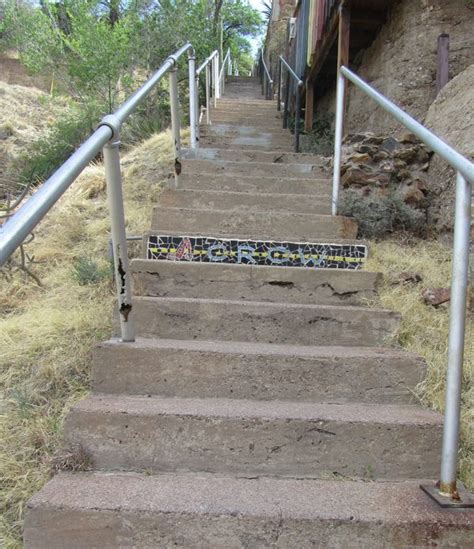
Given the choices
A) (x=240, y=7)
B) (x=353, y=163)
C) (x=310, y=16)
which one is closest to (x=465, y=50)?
(x=353, y=163)

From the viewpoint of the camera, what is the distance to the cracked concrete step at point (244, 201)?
3311 mm

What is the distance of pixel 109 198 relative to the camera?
1.75 m

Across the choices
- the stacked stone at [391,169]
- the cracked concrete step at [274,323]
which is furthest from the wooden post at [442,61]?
the cracked concrete step at [274,323]

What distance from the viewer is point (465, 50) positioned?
4.45m

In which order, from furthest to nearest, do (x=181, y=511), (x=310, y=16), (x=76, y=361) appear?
(x=310, y=16), (x=76, y=361), (x=181, y=511)

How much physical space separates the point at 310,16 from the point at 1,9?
15.5m

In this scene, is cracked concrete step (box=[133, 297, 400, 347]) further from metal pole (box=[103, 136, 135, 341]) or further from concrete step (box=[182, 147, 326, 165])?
concrete step (box=[182, 147, 326, 165])

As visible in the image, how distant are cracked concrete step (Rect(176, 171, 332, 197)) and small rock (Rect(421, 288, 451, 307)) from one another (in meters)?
1.40

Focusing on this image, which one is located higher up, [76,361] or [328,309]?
[328,309]

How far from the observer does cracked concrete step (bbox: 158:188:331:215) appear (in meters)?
3.31

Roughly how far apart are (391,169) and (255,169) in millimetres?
1115

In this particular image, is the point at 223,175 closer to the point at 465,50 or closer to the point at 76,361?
the point at 76,361

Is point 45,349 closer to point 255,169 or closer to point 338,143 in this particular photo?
point 338,143

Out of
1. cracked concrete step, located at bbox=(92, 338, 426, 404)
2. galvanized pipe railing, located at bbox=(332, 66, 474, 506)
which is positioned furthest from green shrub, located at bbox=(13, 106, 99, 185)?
galvanized pipe railing, located at bbox=(332, 66, 474, 506)
